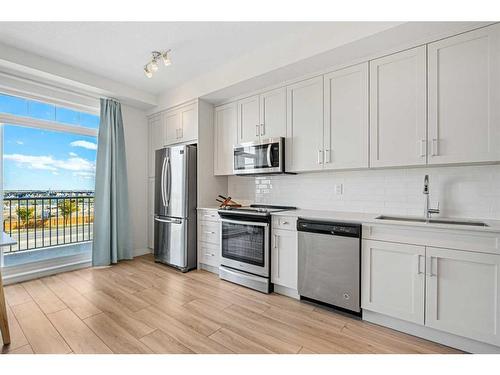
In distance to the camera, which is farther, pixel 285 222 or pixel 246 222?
pixel 246 222

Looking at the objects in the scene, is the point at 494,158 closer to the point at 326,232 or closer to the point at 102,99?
the point at 326,232

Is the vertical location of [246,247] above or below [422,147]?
below

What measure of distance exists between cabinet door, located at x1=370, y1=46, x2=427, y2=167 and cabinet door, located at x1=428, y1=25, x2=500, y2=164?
0.08 meters

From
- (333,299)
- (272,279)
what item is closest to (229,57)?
(272,279)

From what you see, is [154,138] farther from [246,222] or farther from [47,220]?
[246,222]

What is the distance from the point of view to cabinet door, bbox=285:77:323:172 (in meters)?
2.79

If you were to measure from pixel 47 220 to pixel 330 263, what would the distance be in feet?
13.3

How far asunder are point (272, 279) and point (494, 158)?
223cm

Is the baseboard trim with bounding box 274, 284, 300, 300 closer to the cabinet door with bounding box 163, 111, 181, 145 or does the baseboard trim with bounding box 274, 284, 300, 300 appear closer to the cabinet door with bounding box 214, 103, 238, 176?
the cabinet door with bounding box 214, 103, 238, 176

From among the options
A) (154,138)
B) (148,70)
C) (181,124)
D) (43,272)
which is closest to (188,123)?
(181,124)

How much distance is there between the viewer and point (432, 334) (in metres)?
1.92

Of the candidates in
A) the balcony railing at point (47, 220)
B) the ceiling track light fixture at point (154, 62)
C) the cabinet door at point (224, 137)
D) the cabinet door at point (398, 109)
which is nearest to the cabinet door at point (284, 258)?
the cabinet door at point (398, 109)

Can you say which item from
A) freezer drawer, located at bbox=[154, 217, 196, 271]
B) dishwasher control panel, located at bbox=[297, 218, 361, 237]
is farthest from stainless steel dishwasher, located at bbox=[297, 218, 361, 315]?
freezer drawer, located at bbox=[154, 217, 196, 271]

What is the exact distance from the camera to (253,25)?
242cm
